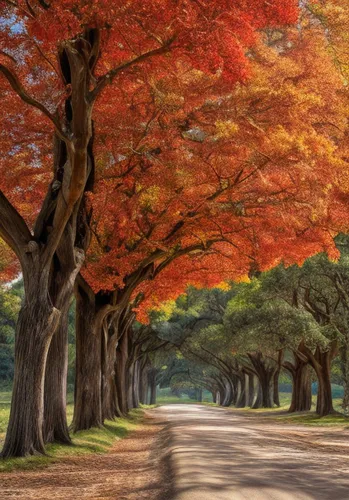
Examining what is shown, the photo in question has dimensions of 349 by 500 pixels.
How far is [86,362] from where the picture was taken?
1895 centimetres

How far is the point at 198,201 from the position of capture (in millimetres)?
17047

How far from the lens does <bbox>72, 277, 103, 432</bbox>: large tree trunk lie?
1870 centimetres

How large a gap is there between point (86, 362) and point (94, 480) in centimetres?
946

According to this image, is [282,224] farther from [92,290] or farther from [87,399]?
[87,399]

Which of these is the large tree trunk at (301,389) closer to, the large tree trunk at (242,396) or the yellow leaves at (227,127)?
the large tree trunk at (242,396)

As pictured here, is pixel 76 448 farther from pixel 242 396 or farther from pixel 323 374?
pixel 242 396

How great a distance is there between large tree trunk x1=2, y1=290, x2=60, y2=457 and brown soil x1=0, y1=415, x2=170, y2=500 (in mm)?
863

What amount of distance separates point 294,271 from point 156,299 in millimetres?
7134

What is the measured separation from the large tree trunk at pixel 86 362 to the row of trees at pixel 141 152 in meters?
0.04

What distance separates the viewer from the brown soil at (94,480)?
26.0ft

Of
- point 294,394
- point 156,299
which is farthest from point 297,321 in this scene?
point 294,394

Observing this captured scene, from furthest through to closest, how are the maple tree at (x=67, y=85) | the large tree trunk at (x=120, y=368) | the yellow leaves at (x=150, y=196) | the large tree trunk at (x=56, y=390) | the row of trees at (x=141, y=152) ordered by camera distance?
the large tree trunk at (x=120, y=368) < the yellow leaves at (x=150, y=196) < the large tree trunk at (x=56, y=390) < the row of trees at (x=141, y=152) < the maple tree at (x=67, y=85)

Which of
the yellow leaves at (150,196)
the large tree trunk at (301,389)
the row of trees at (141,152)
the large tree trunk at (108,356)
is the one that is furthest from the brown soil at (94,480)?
the large tree trunk at (301,389)

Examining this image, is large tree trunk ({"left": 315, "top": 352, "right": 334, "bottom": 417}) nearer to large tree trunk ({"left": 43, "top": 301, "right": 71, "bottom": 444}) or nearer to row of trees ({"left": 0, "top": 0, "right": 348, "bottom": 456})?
row of trees ({"left": 0, "top": 0, "right": 348, "bottom": 456})
